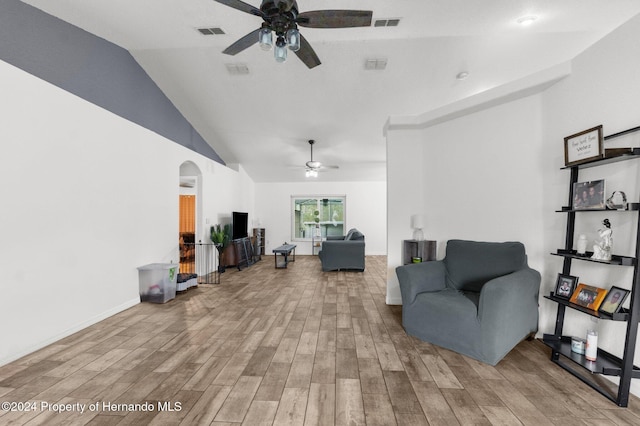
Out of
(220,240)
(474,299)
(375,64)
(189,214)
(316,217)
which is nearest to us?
(474,299)

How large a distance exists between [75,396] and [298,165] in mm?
6629

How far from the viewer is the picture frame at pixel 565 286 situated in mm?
2304

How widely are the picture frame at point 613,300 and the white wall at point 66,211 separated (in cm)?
481

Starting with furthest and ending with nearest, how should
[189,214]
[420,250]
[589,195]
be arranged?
[189,214], [420,250], [589,195]

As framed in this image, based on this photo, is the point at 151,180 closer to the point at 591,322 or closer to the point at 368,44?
the point at 368,44

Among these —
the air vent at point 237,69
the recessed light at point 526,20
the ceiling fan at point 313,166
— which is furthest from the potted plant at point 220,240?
the recessed light at point 526,20

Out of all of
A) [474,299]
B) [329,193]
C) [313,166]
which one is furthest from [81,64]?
[329,193]

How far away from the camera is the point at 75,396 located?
1.90 metres

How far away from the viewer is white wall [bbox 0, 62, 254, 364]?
8.02 feet

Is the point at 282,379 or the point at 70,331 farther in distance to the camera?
Result: the point at 70,331

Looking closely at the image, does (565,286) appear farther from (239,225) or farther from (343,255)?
(239,225)

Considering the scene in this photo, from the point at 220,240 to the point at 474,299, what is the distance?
185 inches

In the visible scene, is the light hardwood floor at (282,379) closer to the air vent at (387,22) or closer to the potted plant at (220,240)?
the potted plant at (220,240)

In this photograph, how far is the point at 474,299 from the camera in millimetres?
2693
